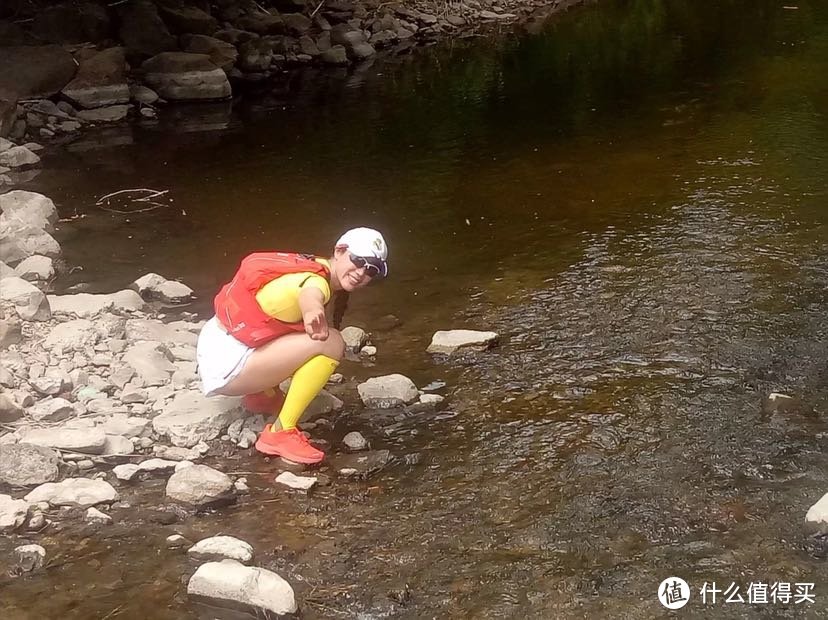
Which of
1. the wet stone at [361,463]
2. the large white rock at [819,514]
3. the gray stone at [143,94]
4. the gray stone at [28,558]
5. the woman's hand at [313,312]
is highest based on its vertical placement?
the woman's hand at [313,312]

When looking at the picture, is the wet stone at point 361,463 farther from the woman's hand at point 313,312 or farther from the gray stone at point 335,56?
the gray stone at point 335,56

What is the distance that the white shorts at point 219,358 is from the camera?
373 cm

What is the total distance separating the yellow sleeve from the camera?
356 cm

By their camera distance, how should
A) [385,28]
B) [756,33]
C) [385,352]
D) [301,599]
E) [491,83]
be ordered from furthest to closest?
[385,28]
[756,33]
[491,83]
[385,352]
[301,599]

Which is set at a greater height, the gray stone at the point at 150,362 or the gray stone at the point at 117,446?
the gray stone at the point at 150,362

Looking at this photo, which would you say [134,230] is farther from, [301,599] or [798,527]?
[798,527]

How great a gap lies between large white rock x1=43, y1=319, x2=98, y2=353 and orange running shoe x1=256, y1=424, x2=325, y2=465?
121 centimetres

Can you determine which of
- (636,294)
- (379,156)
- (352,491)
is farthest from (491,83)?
(352,491)

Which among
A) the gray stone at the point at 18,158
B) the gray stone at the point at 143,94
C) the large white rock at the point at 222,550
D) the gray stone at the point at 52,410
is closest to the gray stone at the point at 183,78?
the gray stone at the point at 143,94

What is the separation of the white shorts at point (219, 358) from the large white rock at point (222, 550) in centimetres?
77

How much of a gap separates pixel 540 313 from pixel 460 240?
5.11ft

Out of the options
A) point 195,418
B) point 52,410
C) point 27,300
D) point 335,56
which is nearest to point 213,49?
point 335,56

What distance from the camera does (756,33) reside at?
1505cm

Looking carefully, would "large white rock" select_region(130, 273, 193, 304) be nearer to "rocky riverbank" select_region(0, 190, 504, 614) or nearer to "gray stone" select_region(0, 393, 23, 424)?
"rocky riverbank" select_region(0, 190, 504, 614)
